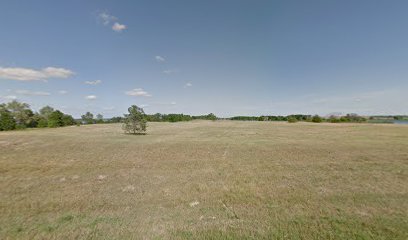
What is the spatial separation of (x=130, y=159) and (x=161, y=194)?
9313 millimetres

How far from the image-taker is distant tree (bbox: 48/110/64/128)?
86.6 m


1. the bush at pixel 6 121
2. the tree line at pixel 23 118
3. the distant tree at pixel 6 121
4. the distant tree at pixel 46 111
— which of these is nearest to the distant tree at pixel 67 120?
the tree line at pixel 23 118

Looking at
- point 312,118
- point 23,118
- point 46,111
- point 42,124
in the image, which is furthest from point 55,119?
point 312,118

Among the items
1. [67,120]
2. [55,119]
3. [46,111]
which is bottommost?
[67,120]

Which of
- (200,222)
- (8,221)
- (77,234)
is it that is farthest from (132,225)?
(8,221)

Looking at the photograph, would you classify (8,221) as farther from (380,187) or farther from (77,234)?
(380,187)

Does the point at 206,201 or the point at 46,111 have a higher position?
the point at 46,111

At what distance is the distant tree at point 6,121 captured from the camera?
237 ft

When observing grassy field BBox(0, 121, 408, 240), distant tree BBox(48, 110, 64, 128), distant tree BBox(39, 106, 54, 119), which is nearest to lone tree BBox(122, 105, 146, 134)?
grassy field BBox(0, 121, 408, 240)

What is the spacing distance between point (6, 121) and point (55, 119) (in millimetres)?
16857

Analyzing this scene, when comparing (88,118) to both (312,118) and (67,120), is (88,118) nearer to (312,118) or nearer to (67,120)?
(67,120)

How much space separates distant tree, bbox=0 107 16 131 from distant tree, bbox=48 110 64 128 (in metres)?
12.1

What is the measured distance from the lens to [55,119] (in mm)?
88438

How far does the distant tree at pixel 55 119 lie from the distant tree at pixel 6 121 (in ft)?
39.7
